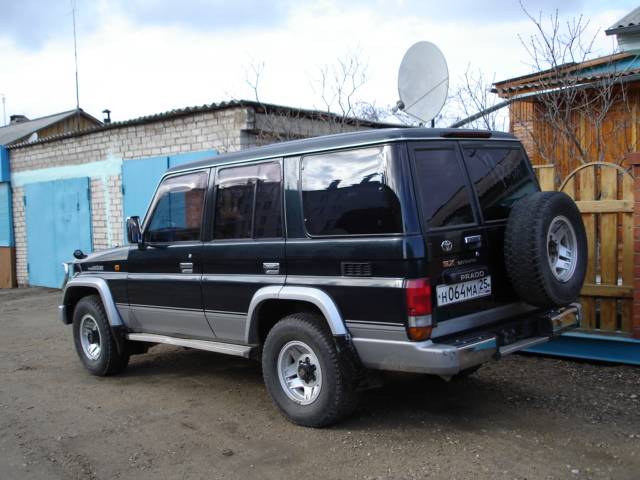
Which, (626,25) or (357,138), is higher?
(626,25)

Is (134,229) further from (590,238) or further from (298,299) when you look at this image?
(590,238)

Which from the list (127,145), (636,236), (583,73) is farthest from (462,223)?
(127,145)

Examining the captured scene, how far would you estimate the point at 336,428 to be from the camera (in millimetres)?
4512

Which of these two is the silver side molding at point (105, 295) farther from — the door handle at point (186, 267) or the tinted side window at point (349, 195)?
the tinted side window at point (349, 195)

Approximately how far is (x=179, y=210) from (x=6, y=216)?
456 inches

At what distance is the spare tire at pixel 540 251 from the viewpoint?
4156mm

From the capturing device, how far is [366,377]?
4.38m

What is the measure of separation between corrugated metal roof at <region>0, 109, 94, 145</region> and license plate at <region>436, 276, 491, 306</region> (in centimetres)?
1925

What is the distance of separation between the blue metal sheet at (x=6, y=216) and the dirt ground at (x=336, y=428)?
389 inches

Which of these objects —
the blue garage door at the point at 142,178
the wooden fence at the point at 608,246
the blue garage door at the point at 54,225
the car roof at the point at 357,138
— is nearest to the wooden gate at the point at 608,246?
the wooden fence at the point at 608,246

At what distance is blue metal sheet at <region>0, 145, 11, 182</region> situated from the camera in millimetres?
15047

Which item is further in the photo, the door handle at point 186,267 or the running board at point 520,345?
the door handle at point 186,267

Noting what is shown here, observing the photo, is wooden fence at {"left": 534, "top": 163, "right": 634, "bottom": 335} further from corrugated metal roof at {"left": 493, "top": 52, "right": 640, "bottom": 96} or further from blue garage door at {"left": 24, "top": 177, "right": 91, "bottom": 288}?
blue garage door at {"left": 24, "top": 177, "right": 91, "bottom": 288}

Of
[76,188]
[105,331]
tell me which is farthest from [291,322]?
[76,188]
